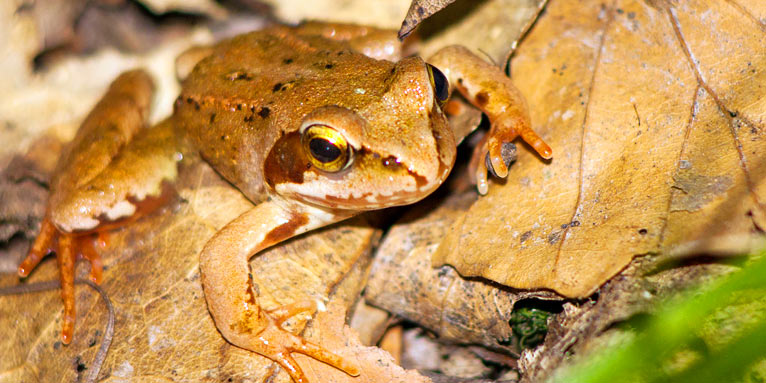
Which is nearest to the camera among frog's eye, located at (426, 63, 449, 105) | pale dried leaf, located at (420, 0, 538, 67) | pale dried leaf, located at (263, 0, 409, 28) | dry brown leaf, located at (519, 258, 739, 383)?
dry brown leaf, located at (519, 258, 739, 383)

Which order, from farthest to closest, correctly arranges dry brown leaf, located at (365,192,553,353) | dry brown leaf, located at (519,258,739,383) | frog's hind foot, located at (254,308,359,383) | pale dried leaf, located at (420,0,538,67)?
1. pale dried leaf, located at (420,0,538,67)
2. dry brown leaf, located at (365,192,553,353)
3. frog's hind foot, located at (254,308,359,383)
4. dry brown leaf, located at (519,258,739,383)

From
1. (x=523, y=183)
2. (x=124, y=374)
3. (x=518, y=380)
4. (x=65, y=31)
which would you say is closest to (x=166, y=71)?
(x=65, y=31)

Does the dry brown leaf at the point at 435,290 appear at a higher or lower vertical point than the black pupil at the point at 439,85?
lower

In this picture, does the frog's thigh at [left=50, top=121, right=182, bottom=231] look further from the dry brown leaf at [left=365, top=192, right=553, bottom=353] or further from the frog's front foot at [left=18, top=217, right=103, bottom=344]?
the dry brown leaf at [left=365, top=192, right=553, bottom=353]

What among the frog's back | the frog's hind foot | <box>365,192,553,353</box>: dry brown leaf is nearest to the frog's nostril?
the frog's back

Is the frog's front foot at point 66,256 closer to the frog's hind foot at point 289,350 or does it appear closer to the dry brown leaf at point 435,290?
the frog's hind foot at point 289,350

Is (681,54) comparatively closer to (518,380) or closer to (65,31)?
(518,380)

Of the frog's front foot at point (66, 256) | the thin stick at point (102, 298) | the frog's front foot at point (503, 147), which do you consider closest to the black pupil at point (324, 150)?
the frog's front foot at point (503, 147)
